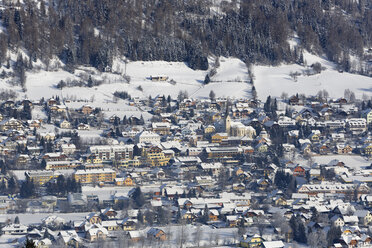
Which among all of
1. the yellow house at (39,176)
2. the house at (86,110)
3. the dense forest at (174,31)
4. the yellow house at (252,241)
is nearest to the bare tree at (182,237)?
the yellow house at (252,241)

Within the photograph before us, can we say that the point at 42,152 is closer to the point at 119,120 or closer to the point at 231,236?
the point at 119,120

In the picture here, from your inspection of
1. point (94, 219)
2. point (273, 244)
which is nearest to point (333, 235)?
point (273, 244)

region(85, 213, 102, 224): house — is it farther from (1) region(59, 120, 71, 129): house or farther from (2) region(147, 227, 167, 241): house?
(1) region(59, 120, 71, 129): house

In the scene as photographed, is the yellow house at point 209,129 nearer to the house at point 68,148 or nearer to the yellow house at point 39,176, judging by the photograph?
the house at point 68,148

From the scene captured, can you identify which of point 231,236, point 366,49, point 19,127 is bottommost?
point 231,236

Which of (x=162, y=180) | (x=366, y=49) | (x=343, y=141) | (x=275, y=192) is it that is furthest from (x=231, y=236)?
(x=366, y=49)

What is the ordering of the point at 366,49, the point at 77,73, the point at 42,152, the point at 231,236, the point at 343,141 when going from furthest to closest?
the point at 366,49
the point at 77,73
the point at 343,141
the point at 42,152
the point at 231,236

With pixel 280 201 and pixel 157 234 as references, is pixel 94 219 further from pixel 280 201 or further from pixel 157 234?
pixel 280 201

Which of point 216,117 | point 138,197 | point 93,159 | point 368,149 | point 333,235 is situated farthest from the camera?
point 216,117

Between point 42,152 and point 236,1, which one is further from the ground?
point 236,1
